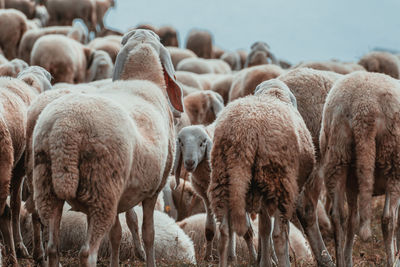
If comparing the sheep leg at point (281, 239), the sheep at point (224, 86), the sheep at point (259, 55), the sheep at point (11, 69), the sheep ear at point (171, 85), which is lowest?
the sheep at point (259, 55)

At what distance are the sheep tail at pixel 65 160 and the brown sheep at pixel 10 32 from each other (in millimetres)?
16292

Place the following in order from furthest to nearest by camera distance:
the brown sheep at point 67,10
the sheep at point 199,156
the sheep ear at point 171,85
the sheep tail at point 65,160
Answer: the brown sheep at point 67,10 < the sheep at point 199,156 < the sheep ear at point 171,85 < the sheep tail at point 65,160

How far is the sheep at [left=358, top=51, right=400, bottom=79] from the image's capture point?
16109mm

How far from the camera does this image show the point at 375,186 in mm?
5938

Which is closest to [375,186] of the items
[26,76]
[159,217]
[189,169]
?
[189,169]

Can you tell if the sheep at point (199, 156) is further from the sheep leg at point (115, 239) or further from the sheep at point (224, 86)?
the sheep at point (224, 86)

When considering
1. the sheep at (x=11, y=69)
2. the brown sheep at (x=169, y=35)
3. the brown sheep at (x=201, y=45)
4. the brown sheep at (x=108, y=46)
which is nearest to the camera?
the sheep at (x=11, y=69)

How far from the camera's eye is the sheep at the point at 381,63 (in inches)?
634

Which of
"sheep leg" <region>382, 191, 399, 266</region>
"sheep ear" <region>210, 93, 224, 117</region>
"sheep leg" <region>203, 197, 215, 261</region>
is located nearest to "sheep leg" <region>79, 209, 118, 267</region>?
"sheep leg" <region>382, 191, 399, 266</region>

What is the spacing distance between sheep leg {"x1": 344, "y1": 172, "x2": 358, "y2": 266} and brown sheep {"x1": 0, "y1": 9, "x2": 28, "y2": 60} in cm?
1555

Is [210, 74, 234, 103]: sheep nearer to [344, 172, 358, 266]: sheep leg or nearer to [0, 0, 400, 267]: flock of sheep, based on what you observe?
[0, 0, 400, 267]: flock of sheep

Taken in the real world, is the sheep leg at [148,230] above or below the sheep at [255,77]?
above

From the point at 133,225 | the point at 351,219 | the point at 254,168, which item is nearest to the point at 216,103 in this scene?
the point at 133,225

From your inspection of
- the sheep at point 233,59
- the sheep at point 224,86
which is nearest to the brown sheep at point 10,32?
the sheep at point 224,86
